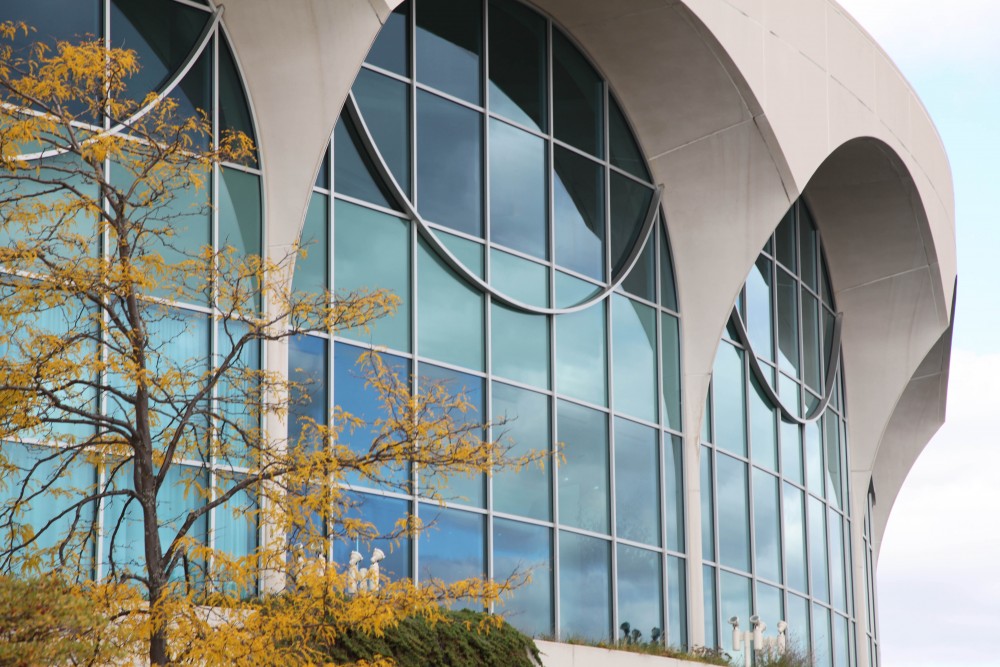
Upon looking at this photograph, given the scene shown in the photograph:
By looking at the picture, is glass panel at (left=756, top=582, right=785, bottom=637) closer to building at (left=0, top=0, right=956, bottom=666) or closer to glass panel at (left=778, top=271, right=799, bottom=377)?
building at (left=0, top=0, right=956, bottom=666)

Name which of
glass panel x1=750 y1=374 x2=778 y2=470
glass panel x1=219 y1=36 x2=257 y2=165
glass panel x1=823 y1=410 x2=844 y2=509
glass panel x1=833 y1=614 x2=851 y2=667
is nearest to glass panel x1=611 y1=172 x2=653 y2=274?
glass panel x1=750 y1=374 x2=778 y2=470

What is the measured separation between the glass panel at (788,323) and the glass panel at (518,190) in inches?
319

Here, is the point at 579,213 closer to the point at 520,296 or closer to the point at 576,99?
the point at 576,99

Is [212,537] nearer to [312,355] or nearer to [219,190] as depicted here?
[312,355]

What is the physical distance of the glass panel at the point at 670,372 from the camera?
25109mm

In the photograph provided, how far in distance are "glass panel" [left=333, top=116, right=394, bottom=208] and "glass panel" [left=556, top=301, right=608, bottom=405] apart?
411 cm

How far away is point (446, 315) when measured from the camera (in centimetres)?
2089

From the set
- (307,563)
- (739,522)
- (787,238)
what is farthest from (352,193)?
(787,238)

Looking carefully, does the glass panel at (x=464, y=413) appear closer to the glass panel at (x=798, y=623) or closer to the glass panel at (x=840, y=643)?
the glass panel at (x=798, y=623)

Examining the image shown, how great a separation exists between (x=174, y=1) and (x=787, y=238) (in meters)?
15.4

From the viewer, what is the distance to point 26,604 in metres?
8.77

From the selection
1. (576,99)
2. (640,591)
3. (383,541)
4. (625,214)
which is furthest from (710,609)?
(576,99)

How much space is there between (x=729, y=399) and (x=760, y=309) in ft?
7.82

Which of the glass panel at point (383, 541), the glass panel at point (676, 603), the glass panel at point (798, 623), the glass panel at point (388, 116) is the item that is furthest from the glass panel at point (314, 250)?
the glass panel at point (798, 623)
